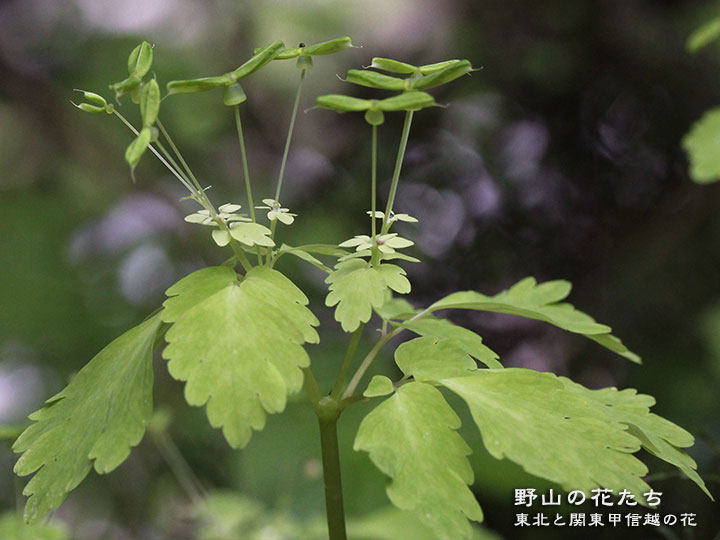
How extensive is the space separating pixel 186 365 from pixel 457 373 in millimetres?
224

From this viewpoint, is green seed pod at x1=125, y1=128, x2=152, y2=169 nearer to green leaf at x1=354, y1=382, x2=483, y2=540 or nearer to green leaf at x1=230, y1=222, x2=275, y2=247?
green leaf at x1=230, y1=222, x2=275, y2=247

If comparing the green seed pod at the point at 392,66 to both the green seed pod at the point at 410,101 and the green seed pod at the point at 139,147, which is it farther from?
the green seed pod at the point at 139,147

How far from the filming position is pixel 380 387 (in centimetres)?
54

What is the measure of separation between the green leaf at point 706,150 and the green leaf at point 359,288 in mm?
1102

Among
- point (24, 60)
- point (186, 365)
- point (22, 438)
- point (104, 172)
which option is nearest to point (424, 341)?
point (186, 365)

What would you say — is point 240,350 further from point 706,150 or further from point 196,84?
point 706,150

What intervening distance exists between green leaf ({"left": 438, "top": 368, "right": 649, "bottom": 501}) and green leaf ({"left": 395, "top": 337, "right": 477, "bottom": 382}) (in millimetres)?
10

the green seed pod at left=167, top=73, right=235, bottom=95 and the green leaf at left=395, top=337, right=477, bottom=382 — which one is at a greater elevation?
the green seed pod at left=167, top=73, right=235, bottom=95

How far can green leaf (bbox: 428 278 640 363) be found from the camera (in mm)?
680

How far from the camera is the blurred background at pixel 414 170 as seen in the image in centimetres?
209

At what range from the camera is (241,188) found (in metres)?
2.31

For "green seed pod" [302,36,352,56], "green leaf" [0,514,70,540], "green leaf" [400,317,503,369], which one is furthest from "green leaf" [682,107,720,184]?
"green leaf" [0,514,70,540]

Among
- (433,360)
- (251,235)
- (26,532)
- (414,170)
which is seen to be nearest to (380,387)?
(433,360)

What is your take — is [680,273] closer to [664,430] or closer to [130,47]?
[664,430]
